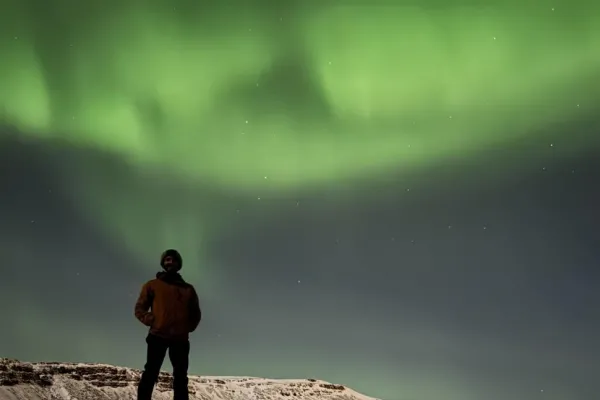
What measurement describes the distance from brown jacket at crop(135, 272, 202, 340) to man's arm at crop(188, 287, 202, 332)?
0.6 inches

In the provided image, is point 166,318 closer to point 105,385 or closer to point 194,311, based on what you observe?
point 194,311

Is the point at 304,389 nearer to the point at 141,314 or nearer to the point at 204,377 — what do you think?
the point at 204,377

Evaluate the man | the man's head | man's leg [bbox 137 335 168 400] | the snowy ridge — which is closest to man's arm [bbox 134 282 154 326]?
the man

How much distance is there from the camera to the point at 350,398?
125m

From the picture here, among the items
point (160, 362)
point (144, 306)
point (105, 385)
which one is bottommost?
point (160, 362)

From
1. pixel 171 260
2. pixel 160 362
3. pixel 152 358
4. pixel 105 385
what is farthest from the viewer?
pixel 105 385

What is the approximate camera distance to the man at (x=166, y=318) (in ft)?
29.2

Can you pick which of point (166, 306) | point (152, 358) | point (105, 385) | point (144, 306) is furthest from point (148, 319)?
point (105, 385)

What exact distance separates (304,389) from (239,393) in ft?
53.2

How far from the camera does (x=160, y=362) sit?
9070 mm

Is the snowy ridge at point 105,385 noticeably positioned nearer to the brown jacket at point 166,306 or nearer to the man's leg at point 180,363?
the man's leg at point 180,363

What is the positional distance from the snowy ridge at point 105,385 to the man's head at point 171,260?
4575 cm

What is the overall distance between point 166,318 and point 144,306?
1.08 ft

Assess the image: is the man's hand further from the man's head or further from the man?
the man's head
